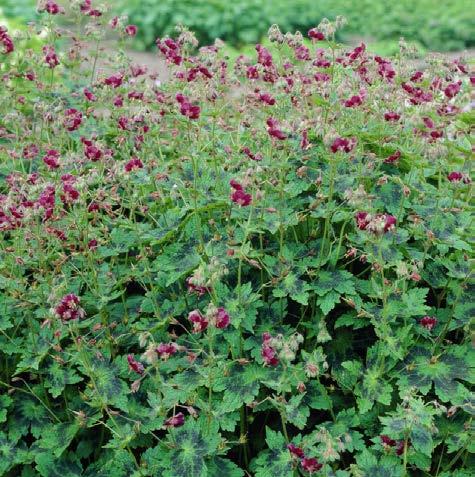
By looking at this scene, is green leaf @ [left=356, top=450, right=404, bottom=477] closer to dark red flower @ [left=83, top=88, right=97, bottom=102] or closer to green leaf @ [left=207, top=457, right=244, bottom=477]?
green leaf @ [left=207, top=457, right=244, bottom=477]

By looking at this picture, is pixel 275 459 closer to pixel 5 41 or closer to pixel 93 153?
pixel 93 153

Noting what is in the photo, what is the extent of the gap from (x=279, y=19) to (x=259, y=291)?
27.4 ft

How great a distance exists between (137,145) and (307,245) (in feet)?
3.47

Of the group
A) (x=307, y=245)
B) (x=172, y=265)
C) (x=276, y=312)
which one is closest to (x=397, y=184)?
(x=307, y=245)

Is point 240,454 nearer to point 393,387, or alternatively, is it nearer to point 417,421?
point 393,387

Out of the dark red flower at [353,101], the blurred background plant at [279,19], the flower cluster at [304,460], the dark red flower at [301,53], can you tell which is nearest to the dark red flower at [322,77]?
the dark red flower at [301,53]

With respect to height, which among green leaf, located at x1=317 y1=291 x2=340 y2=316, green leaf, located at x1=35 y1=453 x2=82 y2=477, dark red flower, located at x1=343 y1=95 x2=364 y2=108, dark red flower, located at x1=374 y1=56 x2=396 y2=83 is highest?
dark red flower, located at x1=343 y1=95 x2=364 y2=108

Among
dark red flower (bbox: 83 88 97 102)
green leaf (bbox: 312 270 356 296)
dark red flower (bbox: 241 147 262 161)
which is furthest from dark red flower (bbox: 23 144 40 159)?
green leaf (bbox: 312 270 356 296)

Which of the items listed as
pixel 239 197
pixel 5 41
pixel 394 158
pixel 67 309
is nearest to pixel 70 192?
pixel 67 309

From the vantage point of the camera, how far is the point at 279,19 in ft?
37.0

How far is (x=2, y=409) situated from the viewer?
11.6 feet

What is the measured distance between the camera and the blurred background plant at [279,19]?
11.1 metres

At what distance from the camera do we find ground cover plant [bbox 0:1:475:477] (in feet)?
10.3

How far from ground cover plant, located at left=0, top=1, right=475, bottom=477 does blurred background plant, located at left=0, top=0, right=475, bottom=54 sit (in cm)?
713
